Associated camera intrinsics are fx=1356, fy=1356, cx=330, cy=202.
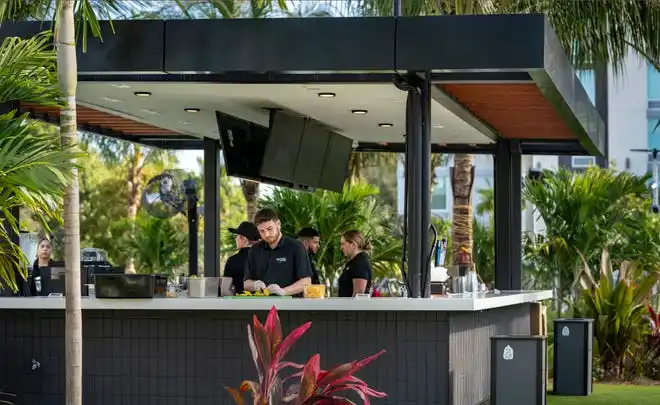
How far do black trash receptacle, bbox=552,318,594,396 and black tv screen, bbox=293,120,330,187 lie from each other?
3324 mm

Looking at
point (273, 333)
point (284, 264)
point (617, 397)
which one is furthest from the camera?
point (617, 397)

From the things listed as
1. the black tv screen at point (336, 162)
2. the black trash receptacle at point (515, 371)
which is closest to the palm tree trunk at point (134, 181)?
the black tv screen at point (336, 162)

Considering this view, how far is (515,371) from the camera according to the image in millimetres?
12070

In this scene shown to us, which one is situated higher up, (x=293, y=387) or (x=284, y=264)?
(x=284, y=264)

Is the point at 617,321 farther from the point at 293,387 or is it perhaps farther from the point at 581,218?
the point at 293,387

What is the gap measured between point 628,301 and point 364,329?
7877mm

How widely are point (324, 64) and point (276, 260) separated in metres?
2.00

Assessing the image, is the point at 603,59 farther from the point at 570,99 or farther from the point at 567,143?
the point at 570,99

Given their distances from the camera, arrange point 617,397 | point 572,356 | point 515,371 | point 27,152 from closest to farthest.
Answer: point 27,152
point 515,371
point 617,397
point 572,356

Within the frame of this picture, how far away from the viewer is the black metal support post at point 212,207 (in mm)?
17469

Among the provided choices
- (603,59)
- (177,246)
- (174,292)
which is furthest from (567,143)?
(177,246)

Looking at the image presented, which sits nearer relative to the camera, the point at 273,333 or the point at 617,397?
the point at 273,333

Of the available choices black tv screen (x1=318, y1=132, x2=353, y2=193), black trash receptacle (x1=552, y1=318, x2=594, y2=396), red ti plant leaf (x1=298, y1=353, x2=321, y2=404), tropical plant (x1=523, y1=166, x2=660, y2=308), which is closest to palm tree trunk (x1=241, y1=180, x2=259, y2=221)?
tropical plant (x1=523, y1=166, x2=660, y2=308)

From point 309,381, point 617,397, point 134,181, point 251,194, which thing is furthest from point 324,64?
point 134,181
